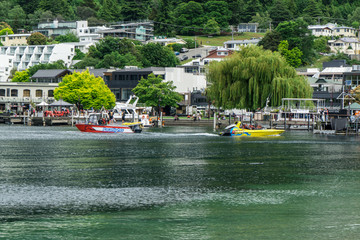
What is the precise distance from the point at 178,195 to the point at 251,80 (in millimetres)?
61611

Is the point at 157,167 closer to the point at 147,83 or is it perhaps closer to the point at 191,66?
the point at 147,83

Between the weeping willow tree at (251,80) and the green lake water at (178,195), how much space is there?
3662 cm

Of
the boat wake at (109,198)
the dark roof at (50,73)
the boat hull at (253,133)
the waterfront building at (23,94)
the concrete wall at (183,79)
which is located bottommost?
the boat wake at (109,198)

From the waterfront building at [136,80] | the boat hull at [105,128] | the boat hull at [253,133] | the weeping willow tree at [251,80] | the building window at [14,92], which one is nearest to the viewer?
the boat hull at [253,133]

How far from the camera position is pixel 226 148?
6294 centimetres

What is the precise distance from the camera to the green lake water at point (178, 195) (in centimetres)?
2562

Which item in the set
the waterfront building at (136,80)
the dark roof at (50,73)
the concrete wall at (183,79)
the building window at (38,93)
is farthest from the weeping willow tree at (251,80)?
the dark roof at (50,73)

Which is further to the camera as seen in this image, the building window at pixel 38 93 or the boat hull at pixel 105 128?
the building window at pixel 38 93

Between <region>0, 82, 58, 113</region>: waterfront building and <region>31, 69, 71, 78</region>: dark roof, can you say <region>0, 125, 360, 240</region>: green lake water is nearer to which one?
<region>0, 82, 58, 113</region>: waterfront building

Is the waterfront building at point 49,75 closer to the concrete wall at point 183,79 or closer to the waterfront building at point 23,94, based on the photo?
the waterfront building at point 23,94

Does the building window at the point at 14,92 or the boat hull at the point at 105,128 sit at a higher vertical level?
the building window at the point at 14,92

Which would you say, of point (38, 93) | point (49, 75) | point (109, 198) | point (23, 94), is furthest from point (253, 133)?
point (49, 75)

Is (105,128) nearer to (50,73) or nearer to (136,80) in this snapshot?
(136,80)

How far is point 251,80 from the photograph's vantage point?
9275 centimetres
